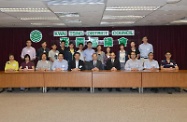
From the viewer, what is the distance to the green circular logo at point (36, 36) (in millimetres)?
12150

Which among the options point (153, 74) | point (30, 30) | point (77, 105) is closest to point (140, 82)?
point (153, 74)

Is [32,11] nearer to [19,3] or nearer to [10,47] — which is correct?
[19,3]

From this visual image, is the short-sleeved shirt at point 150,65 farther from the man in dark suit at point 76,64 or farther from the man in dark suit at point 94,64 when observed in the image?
the man in dark suit at point 76,64

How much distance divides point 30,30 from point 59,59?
4832mm

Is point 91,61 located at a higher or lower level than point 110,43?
lower

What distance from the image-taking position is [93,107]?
548 centimetres

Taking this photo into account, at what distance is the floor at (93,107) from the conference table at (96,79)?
0.83 feet

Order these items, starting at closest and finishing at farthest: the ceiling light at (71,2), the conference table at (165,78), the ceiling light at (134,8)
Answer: the ceiling light at (71,2) < the ceiling light at (134,8) < the conference table at (165,78)

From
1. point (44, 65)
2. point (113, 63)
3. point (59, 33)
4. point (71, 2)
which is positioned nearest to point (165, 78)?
point (113, 63)

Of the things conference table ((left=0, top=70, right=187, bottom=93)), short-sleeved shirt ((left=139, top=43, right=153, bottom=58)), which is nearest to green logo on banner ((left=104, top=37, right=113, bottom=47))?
short-sleeved shirt ((left=139, top=43, right=153, bottom=58))

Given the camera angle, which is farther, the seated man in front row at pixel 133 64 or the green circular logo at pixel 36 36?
the green circular logo at pixel 36 36

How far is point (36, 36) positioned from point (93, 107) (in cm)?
749

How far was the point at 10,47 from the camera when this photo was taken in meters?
12.4

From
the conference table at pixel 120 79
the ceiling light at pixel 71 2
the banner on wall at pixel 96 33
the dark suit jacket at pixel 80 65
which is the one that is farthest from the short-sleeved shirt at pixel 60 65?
the banner on wall at pixel 96 33
